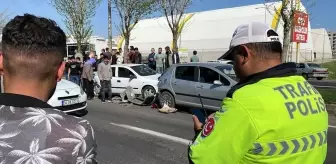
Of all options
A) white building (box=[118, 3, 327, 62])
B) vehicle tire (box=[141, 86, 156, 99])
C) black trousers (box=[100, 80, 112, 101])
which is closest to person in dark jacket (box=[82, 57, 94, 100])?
black trousers (box=[100, 80, 112, 101])

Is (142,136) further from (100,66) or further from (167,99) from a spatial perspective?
(100,66)

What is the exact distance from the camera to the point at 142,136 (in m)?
7.34

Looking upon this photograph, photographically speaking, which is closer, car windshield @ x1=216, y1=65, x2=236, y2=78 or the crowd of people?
car windshield @ x1=216, y1=65, x2=236, y2=78

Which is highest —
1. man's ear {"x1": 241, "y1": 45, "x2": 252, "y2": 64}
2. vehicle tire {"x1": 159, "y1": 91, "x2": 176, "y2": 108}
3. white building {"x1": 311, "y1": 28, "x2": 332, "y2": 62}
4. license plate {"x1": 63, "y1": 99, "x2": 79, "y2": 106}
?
white building {"x1": 311, "y1": 28, "x2": 332, "y2": 62}

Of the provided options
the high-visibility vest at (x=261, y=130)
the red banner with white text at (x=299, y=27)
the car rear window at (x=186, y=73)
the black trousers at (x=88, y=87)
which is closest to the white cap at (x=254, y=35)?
the high-visibility vest at (x=261, y=130)

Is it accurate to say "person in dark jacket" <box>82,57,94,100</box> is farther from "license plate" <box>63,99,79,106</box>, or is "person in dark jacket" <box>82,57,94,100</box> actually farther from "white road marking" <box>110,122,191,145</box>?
"white road marking" <box>110,122,191,145</box>

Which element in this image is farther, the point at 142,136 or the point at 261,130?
the point at 142,136

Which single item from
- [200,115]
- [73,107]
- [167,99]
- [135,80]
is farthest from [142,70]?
[200,115]

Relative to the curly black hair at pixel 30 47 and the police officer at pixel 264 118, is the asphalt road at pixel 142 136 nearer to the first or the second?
the police officer at pixel 264 118

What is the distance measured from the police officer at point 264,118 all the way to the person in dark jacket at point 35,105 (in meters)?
0.54

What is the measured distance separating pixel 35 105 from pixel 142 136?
6.03 meters

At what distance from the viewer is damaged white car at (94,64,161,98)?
1284cm

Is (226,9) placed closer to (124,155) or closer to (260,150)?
(124,155)

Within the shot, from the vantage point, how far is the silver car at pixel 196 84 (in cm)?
960
